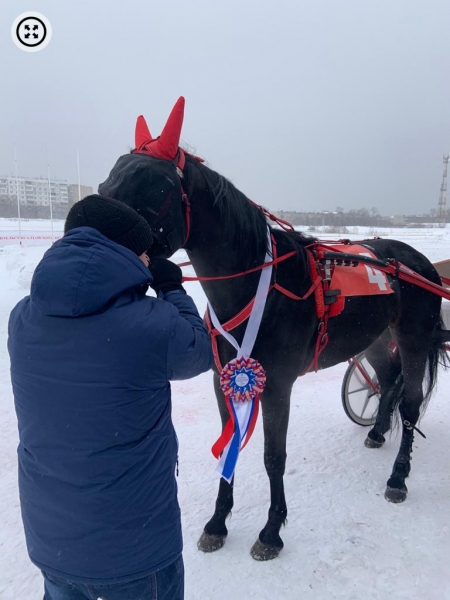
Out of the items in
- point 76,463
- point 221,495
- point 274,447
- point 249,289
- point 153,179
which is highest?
point 153,179

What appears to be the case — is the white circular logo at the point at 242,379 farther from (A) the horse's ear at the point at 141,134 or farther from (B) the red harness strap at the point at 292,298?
(A) the horse's ear at the point at 141,134

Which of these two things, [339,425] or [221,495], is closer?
[221,495]

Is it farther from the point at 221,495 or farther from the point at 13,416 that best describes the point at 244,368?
the point at 13,416

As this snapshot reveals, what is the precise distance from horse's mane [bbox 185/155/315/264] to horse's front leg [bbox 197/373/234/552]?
0.82m

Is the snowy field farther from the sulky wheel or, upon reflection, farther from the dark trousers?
the dark trousers

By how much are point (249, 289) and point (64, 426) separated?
1250 mm

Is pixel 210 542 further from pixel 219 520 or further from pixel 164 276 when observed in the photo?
pixel 164 276

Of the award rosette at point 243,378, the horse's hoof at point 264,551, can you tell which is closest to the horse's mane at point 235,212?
the award rosette at point 243,378

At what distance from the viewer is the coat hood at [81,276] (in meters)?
1.04

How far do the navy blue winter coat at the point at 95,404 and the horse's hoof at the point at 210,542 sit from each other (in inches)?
49.9

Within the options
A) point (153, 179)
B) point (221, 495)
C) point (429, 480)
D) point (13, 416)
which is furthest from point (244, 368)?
point (13, 416)

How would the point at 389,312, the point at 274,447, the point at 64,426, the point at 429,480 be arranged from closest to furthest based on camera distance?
the point at 64,426
the point at 274,447
the point at 389,312
the point at 429,480

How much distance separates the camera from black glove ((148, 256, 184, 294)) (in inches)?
56.5

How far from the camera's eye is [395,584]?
2.15 meters
